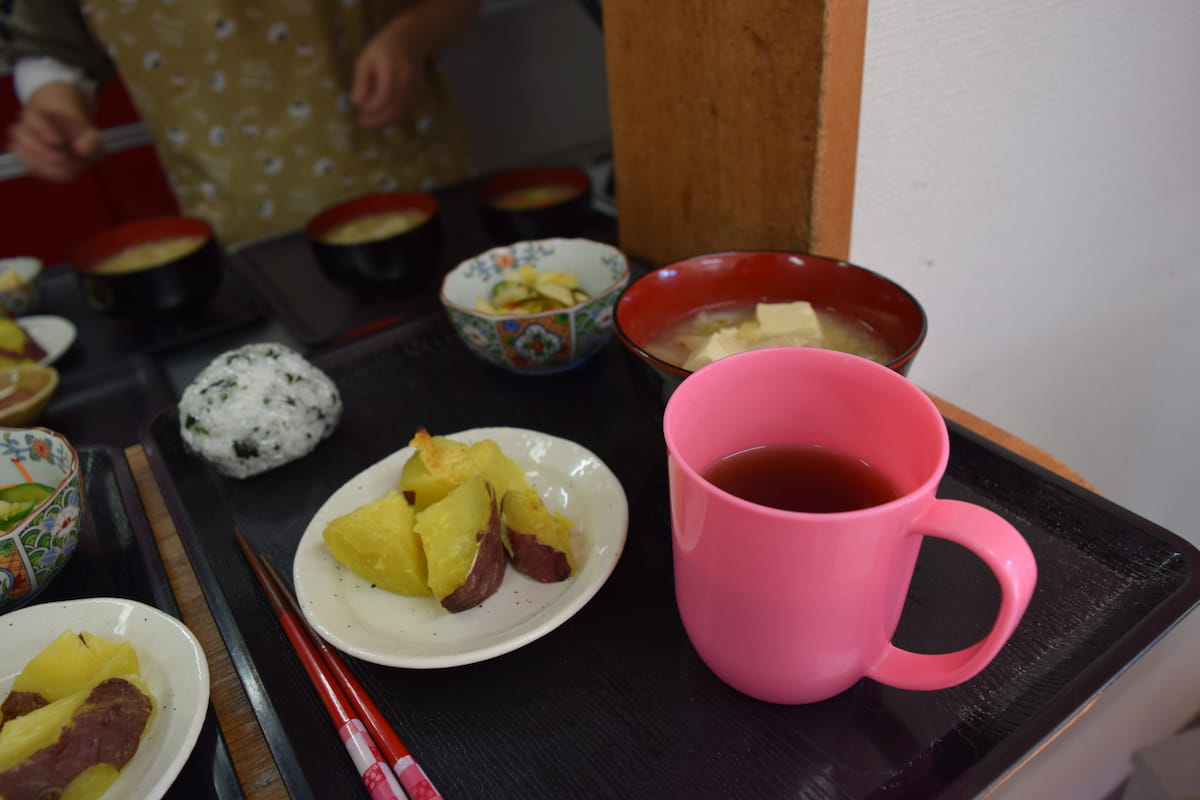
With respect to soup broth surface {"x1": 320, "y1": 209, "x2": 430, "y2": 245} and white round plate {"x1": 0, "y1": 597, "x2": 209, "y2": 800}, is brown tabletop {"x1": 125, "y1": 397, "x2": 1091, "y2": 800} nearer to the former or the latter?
white round plate {"x1": 0, "y1": 597, "x2": 209, "y2": 800}

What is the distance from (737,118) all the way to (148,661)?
0.85 metres

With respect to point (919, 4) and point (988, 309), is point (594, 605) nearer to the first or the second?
point (919, 4)

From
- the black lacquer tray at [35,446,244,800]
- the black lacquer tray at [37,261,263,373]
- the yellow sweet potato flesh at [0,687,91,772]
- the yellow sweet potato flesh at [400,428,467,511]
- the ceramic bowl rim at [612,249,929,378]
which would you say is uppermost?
the ceramic bowl rim at [612,249,929,378]

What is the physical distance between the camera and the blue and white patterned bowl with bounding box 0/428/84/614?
735 mm

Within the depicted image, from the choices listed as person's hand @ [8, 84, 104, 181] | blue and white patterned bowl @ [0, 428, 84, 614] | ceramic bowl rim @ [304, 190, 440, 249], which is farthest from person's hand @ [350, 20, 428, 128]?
blue and white patterned bowl @ [0, 428, 84, 614]

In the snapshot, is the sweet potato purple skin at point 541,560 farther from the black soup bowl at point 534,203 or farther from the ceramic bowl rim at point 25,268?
the ceramic bowl rim at point 25,268

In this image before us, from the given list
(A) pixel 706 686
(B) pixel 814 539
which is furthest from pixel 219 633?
(B) pixel 814 539

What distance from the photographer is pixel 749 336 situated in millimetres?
820

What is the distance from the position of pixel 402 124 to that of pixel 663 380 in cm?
174

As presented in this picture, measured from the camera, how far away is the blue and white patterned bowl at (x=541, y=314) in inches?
38.2

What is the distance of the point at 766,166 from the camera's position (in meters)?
0.96

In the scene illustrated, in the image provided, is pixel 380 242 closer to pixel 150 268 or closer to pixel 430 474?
pixel 150 268

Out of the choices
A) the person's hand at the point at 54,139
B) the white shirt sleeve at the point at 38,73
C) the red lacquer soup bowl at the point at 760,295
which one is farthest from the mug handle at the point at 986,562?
the white shirt sleeve at the point at 38,73

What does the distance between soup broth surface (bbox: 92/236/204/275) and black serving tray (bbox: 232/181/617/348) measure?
0.33 feet
